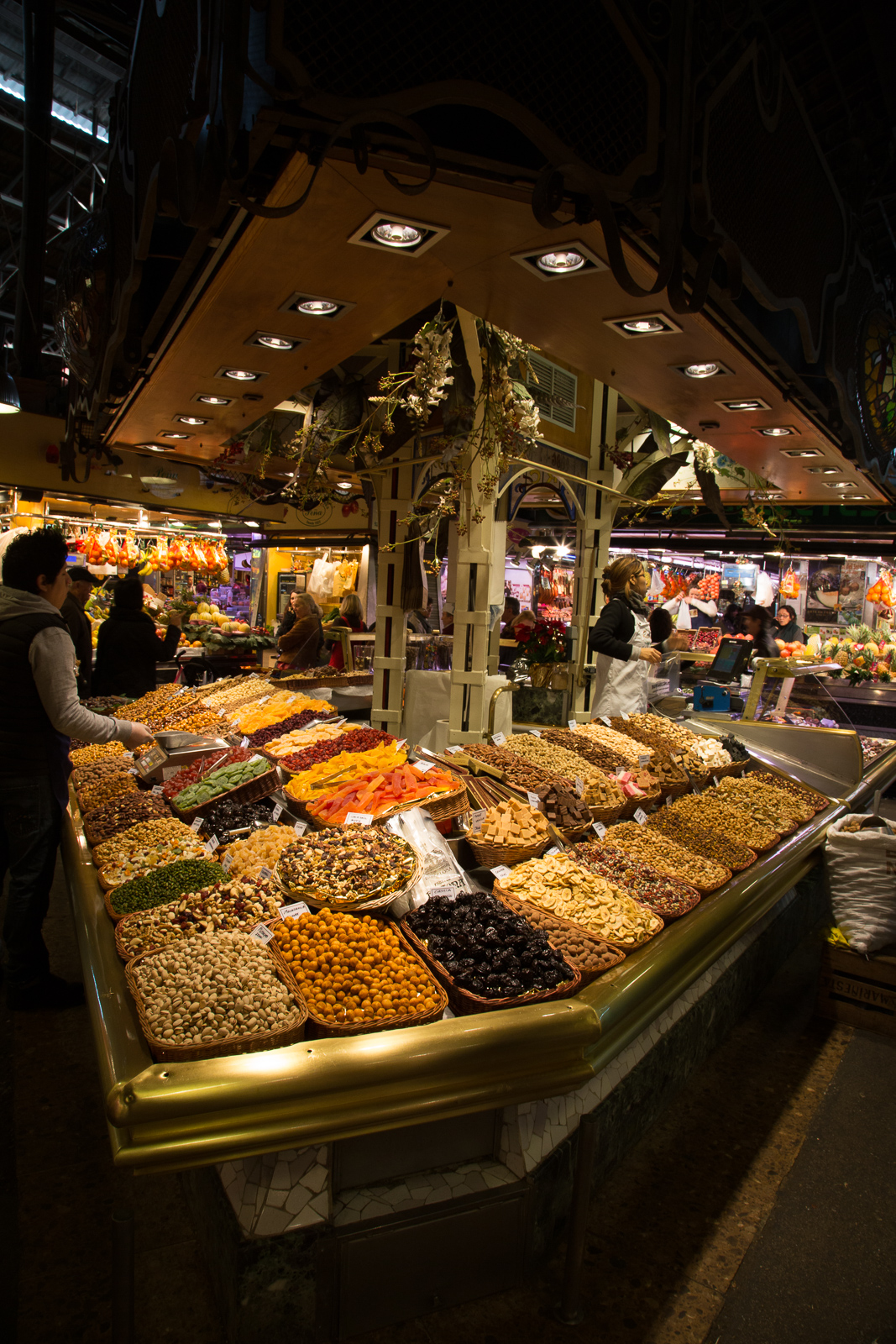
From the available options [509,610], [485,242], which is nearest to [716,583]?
[509,610]

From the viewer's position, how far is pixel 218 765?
3.76 metres

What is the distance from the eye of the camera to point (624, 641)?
5.11 metres

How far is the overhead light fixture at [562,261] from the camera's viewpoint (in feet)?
6.69

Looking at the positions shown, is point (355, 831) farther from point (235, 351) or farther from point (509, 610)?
point (509, 610)

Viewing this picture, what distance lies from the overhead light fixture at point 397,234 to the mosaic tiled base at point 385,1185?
2303 mm

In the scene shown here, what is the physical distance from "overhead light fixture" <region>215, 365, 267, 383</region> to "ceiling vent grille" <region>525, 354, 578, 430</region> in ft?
8.36

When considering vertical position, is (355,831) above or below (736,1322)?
above

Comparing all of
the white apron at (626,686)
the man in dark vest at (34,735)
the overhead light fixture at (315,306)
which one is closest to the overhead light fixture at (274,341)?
the overhead light fixture at (315,306)

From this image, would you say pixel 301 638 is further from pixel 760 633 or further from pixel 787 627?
pixel 787 627

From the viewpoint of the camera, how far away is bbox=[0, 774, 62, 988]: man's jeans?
3281mm

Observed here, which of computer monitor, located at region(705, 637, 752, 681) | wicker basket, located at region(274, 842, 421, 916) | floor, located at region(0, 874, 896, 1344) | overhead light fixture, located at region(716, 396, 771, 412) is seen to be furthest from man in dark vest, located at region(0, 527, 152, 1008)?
computer monitor, located at region(705, 637, 752, 681)

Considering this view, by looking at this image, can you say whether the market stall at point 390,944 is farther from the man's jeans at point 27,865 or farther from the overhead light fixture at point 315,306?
the overhead light fixture at point 315,306

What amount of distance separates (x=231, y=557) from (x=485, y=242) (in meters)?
15.3

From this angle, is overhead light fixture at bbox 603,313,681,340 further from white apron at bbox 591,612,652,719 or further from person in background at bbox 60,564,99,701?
person in background at bbox 60,564,99,701
